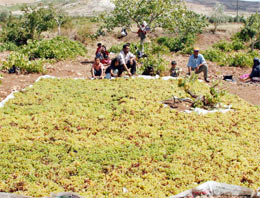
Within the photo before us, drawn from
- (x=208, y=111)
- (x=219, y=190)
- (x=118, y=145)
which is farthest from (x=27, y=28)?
(x=219, y=190)

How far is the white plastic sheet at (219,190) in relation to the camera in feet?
14.1

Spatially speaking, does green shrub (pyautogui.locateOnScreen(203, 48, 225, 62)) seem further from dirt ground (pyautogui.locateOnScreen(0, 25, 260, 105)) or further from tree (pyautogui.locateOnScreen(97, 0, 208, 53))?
tree (pyautogui.locateOnScreen(97, 0, 208, 53))

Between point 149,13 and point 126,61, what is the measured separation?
4.00 m

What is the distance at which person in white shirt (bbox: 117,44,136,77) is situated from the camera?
9.66 m

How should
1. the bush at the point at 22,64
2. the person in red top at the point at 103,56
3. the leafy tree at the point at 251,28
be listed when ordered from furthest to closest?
the leafy tree at the point at 251,28 → the person in red top at the point at 103,56 → the bush at the point at 22,64

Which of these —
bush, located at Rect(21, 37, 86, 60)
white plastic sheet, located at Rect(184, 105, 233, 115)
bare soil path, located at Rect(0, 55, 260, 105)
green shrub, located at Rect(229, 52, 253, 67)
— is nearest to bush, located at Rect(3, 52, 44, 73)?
bare soil path, located at Rect(0, 55, 260, 105)

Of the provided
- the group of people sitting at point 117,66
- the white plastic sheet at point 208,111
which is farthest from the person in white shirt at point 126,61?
the white plastic sheet at point 208,111

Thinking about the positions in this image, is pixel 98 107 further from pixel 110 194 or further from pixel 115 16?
pixel 115 16

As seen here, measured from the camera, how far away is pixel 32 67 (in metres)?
11.0

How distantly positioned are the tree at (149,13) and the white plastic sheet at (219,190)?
983 centimetres

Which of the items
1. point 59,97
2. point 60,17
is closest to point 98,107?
point 59,97

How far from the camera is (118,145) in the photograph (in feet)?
17.8

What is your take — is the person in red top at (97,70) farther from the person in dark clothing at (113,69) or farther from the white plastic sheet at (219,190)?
the white plastic sheet at (219,190)

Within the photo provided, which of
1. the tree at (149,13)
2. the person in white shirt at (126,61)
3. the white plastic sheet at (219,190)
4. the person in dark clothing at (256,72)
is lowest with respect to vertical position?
the white plastic sheet at (219,190)
